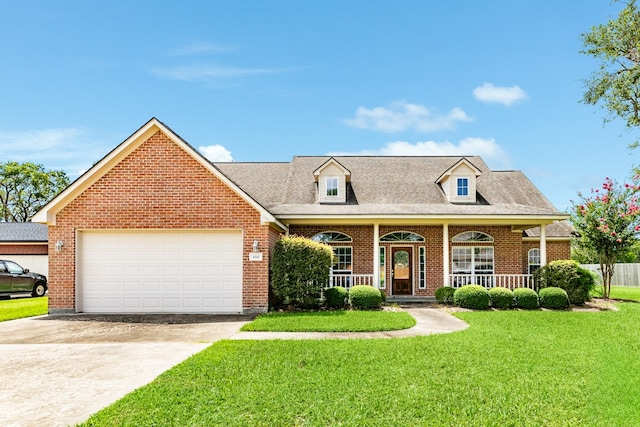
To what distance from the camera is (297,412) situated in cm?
496

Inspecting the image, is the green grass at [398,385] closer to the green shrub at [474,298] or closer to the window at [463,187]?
the green shrub at [474,298]

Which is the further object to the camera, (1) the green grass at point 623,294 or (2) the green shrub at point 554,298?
(1) the green grass at point 623,294

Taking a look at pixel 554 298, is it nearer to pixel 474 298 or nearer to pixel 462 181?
pixel 474 298

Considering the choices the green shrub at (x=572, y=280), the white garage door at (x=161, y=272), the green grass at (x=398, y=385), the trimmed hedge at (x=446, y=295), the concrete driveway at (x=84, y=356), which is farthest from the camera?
the trimmed hedge at (x=446, y=295)

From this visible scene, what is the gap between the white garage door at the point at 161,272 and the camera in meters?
13.4

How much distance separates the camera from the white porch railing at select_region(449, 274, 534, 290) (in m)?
16.7

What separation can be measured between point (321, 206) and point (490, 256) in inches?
297

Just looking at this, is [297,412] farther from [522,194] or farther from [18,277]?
[18,277]

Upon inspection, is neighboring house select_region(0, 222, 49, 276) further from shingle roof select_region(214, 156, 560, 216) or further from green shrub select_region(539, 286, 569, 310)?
green shrub select_region(539, 286, 569, 310)

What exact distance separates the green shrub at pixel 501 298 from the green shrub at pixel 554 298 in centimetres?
107

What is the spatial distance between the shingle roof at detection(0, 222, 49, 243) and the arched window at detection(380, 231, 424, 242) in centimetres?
1988

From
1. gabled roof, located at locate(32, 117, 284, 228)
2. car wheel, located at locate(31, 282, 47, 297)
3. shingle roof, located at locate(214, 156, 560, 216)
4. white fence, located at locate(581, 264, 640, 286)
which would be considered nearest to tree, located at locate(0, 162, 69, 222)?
car wheel, located at locate(31, 282, 47, 297)

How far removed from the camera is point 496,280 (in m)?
18.0

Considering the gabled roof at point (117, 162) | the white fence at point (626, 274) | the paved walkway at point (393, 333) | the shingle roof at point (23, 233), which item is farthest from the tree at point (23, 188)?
the white fence at point (626, 274)
